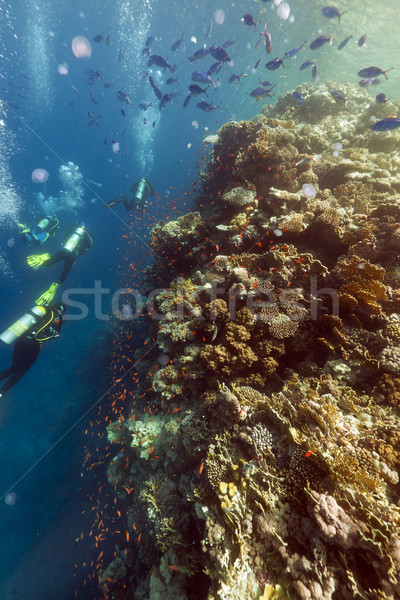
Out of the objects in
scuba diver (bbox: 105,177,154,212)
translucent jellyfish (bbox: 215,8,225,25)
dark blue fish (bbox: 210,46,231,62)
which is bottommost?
scuba diver (bbox: 105,177,154,212)

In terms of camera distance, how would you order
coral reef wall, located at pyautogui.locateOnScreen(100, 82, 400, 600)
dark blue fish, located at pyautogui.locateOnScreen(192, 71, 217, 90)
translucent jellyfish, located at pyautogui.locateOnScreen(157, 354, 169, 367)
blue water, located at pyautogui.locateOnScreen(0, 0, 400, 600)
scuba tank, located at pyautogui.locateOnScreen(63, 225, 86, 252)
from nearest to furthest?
coral reef wall, located at pyautogui.locateOnScreen(100, 82, 400, 600) < translucent jellyfish, located at pyautogui.locateOnScreen(157, 354, 169, 367) < dark blue fish, located at pyautogui.locateOnScreen(192, 71, 217, 90) < blue water, located at pyautogui.locateOnScreen(0, 0, 400, 600) < scuba tank, located at pyautogui.locateOnScreen(63, 225, 86, 252)

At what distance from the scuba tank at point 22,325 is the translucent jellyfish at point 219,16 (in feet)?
122

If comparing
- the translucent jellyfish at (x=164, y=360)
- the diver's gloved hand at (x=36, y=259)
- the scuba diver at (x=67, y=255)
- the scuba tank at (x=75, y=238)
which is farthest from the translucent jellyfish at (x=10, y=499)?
the scuba tank at (x=75, y=238)

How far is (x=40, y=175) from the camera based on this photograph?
4728cm

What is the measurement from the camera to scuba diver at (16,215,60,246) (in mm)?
11672

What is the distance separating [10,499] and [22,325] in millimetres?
8817

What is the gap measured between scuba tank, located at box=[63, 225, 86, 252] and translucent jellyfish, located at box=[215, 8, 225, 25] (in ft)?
106

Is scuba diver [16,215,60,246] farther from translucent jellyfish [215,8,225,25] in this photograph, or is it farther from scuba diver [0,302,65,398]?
translucent jellyfish [215,8,225,25]

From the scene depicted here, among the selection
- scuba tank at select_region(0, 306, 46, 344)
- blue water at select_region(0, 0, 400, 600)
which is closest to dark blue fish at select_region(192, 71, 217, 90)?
blue water at select_region(0, 0, 400, 600)

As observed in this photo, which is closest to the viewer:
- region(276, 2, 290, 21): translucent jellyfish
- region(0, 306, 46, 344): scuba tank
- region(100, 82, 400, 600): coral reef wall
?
region(100, 82, 400, 600): coral reef wall

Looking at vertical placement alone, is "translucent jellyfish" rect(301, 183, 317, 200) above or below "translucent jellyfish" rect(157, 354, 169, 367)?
above

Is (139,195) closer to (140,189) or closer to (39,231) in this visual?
(140,189)

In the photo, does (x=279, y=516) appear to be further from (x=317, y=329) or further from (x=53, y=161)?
(x=53, y=161)

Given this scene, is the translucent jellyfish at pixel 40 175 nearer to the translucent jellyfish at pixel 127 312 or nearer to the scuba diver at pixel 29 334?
the translucent jellyfish at pixel 127 312
